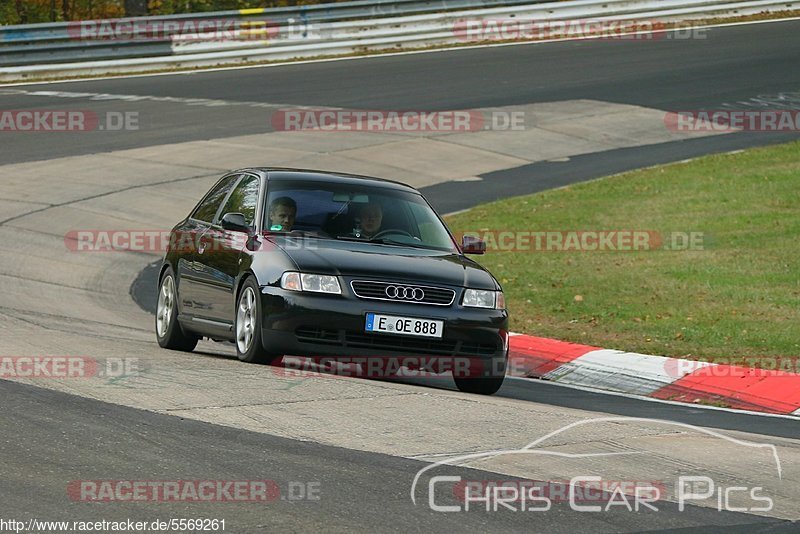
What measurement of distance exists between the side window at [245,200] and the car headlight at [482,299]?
1.85m

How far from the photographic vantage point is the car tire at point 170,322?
11.2 metres

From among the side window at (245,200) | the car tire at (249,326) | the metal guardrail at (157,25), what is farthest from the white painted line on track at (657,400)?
the metal guardrail at (157,25)

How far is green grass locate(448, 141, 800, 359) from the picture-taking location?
12.6m

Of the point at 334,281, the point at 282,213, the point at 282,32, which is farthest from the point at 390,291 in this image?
the point at 282,32

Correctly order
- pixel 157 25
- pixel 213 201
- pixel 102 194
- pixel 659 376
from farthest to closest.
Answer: pixel 157 25
pixel 102 194
pixel 213 201
pixel 659 376

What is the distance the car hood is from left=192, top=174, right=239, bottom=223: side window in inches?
57.4

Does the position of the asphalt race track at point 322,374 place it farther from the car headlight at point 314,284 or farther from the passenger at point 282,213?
the passenger at point 282,213

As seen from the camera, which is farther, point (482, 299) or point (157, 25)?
point (157, 25)

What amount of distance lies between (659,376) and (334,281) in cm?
301

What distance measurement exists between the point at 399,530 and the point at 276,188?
17.6ft

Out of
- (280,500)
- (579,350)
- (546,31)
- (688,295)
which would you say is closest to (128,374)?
(280,500)

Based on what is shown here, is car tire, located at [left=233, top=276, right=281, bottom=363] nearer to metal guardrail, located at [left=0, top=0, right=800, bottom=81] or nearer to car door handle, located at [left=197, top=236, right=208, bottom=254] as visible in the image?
car door handle, located at [left=197, top=236, right=208, bottom=254]

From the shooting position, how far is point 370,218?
10.5 meters

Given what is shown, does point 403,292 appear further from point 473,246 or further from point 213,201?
point 213,201
